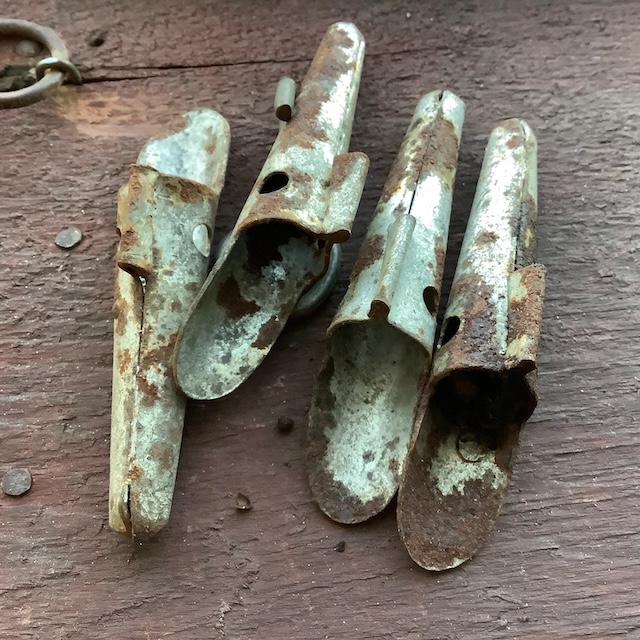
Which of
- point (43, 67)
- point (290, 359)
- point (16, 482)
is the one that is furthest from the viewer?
point (43, 67)

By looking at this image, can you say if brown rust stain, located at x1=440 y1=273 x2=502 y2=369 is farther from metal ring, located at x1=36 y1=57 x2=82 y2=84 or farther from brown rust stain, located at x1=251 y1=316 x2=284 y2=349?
Result: metal ring, located at x1=36 y1=57 x2=82 y2=84

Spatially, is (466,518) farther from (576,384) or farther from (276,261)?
(276,261)

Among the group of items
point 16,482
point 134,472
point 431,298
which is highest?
point 431,298

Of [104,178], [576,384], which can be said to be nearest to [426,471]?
[576,384]

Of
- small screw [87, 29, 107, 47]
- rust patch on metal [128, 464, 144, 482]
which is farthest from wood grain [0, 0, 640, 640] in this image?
rust patch on metal [128, 464, 144, 482]

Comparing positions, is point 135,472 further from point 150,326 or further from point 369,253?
point 369,253

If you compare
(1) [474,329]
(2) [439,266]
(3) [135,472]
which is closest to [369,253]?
(2) [439,266]

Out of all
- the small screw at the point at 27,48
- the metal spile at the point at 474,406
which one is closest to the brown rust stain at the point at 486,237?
the metal spile at the point at 474,406
